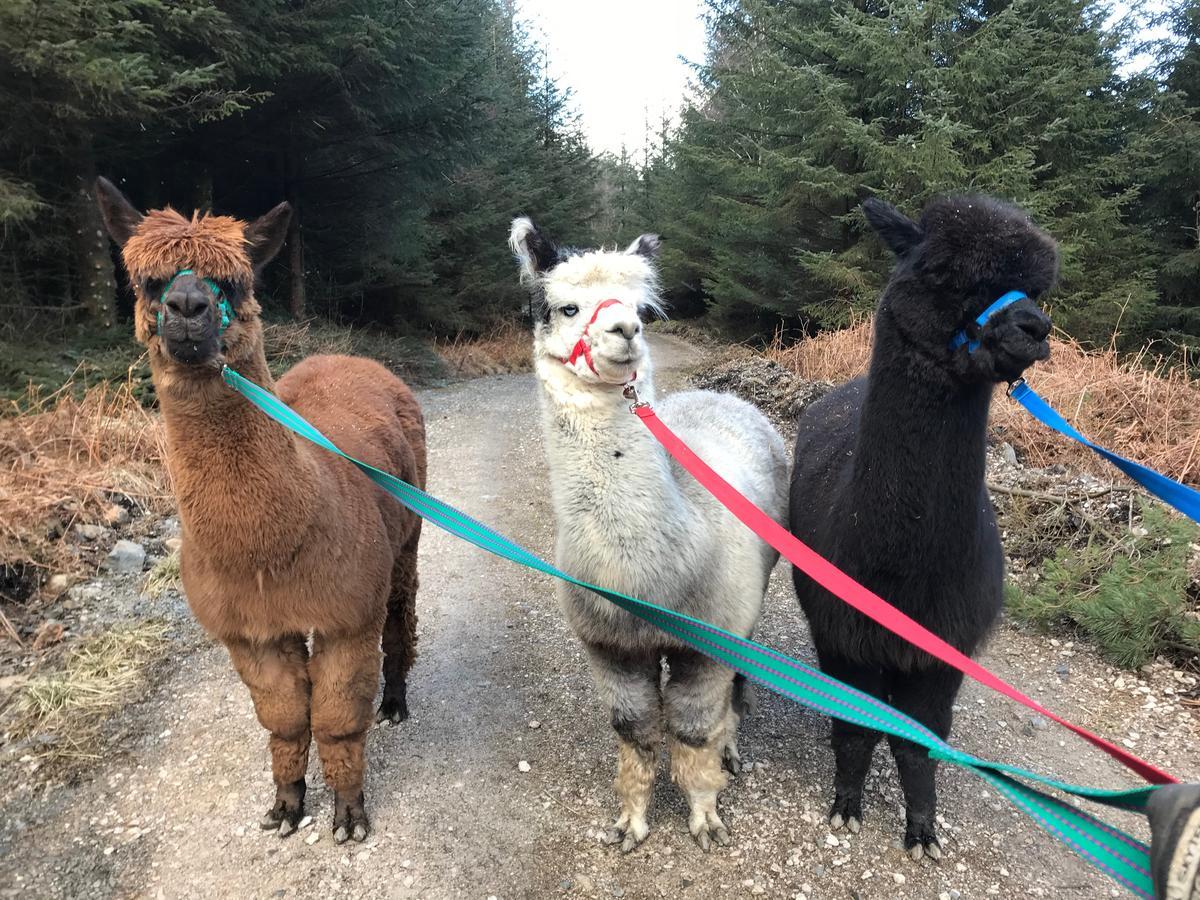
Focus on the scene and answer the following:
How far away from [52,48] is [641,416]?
20.5 ft

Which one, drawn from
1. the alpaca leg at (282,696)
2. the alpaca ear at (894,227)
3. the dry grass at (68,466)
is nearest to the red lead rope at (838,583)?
the alpaca ear at (894,227)

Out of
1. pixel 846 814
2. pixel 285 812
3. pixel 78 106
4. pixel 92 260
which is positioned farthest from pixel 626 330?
pixel 92 260

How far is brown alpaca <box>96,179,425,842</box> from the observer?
203cm

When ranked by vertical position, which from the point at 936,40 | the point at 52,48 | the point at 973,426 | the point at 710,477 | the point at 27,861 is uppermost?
the point at 936,40

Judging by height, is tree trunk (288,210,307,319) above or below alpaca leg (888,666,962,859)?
above

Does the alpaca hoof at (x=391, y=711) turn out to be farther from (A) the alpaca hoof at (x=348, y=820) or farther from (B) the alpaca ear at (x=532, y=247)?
(B) the alpaca ear at (x=532, y=247)

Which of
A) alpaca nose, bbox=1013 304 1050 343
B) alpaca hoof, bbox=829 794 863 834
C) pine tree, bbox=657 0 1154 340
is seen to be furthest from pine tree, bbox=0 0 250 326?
pine tree, bbox=657 0 1154 340

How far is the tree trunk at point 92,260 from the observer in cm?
739

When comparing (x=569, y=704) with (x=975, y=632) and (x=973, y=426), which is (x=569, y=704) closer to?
(x=975, y=632)

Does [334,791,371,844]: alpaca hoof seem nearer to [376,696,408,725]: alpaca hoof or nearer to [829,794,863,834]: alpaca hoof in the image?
[376,696,408,725]: alpaca hoof

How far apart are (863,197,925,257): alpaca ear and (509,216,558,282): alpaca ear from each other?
3.19ft

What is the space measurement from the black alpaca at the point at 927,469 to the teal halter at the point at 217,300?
191 centimetres

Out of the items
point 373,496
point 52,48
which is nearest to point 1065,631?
point 373,496

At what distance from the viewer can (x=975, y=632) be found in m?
2.21
